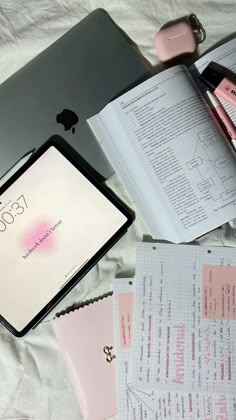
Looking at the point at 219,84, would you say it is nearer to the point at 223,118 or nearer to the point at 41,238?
the point at 223,118

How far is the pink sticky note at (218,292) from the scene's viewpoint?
101 cm

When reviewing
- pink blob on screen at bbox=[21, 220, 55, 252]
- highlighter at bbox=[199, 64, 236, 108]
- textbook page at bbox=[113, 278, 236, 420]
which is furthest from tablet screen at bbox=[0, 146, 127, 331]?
highlighter at bbox=[199, 64, 236, 108]

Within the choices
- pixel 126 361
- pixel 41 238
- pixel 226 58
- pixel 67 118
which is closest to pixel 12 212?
pixel 41 238

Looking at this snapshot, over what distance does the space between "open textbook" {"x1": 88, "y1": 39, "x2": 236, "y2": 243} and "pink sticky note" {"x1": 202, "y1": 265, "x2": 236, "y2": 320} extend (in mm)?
69

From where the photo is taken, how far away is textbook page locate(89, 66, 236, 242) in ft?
3.20

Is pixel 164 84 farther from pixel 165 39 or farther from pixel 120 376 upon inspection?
pixel 120 376

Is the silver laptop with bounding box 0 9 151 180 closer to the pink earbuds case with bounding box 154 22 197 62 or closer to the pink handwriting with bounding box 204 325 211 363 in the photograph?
the pink earbuds case with bounding box 154 22 197 62

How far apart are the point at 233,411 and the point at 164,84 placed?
1.57 ft

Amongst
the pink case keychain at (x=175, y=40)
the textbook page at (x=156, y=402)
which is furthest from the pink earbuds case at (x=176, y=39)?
the textbook page at (x=156, y=402)

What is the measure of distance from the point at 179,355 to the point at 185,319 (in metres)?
0.05

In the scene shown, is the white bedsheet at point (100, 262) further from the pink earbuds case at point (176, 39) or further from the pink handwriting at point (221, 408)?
the pink handwriting at point (221, 408)

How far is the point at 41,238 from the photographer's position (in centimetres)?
100

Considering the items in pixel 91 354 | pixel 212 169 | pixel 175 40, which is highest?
pixel 175 40

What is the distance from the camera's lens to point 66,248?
1003mm
